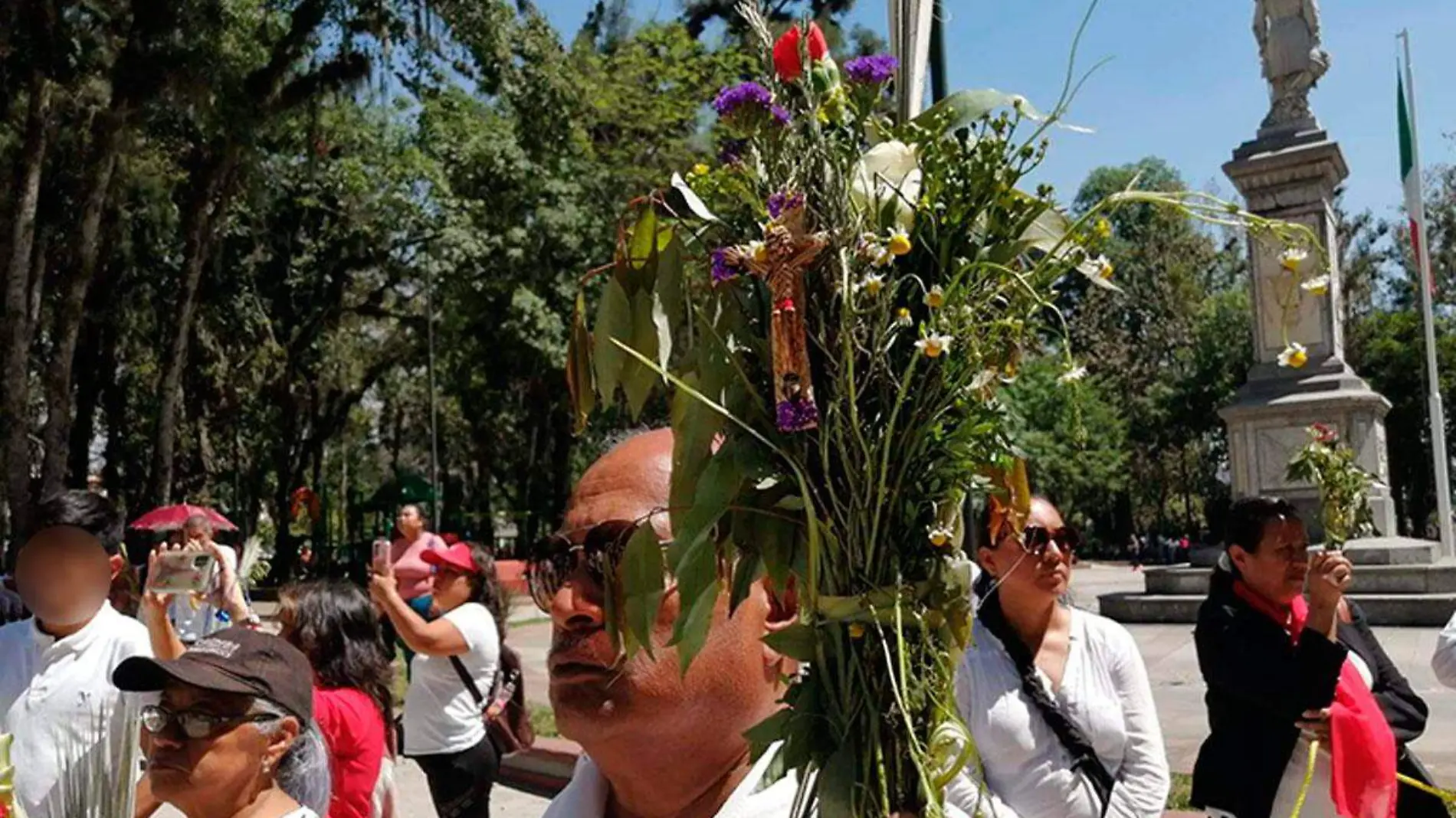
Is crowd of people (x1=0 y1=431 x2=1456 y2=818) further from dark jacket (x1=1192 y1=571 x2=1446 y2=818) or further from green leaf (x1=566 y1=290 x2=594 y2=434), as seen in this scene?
green leaf (x1=566 y1=290 x2=594 y2=434)

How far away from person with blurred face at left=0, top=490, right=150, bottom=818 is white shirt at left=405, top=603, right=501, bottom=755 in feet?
6.29

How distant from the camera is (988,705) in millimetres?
3521

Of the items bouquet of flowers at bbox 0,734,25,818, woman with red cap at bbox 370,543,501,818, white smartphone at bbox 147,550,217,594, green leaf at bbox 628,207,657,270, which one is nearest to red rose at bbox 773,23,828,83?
green leaf at bbox 628,207,657,270

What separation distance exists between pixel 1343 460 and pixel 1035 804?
1697mm

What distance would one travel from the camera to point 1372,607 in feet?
48.7

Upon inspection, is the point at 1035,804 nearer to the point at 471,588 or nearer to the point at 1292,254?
the point at 1292,254

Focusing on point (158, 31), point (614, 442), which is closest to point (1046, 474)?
point (158, 31)

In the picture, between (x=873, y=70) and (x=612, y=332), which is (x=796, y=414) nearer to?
(x=612, y=332)

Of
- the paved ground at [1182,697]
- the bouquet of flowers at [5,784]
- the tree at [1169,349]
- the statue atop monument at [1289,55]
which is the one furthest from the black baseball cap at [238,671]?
the tree at [1169,349]

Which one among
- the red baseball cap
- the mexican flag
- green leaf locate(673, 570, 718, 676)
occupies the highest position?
the mexican flag

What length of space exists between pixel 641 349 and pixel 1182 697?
10230 millimetres

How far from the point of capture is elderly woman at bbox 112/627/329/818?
285 cm

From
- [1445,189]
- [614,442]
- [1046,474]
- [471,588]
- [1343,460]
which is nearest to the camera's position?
[614,442]

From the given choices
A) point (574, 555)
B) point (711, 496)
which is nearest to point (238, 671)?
point (574, 555)
